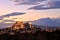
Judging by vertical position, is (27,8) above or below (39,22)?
above

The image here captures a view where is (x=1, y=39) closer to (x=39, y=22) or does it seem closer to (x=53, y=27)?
Answer: (x=39, y=22)

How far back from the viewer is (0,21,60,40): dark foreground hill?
7.23 ft

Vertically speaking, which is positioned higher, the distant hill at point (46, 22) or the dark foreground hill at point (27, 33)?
the distant hill at point (46, 22)

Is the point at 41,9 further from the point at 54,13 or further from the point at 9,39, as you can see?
the point at 9,39

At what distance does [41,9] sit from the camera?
2.25 m

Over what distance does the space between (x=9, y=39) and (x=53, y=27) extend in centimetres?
61

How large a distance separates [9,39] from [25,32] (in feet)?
0.78

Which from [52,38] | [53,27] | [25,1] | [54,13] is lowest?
[52,38]

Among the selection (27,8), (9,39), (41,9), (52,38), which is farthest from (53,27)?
(9,39)

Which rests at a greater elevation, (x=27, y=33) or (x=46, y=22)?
(x=46, y=22)

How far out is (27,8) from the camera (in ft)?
7.45

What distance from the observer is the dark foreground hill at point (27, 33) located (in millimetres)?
2203

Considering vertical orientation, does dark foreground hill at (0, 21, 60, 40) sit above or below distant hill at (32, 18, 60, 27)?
below

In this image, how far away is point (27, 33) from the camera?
2229 mm
